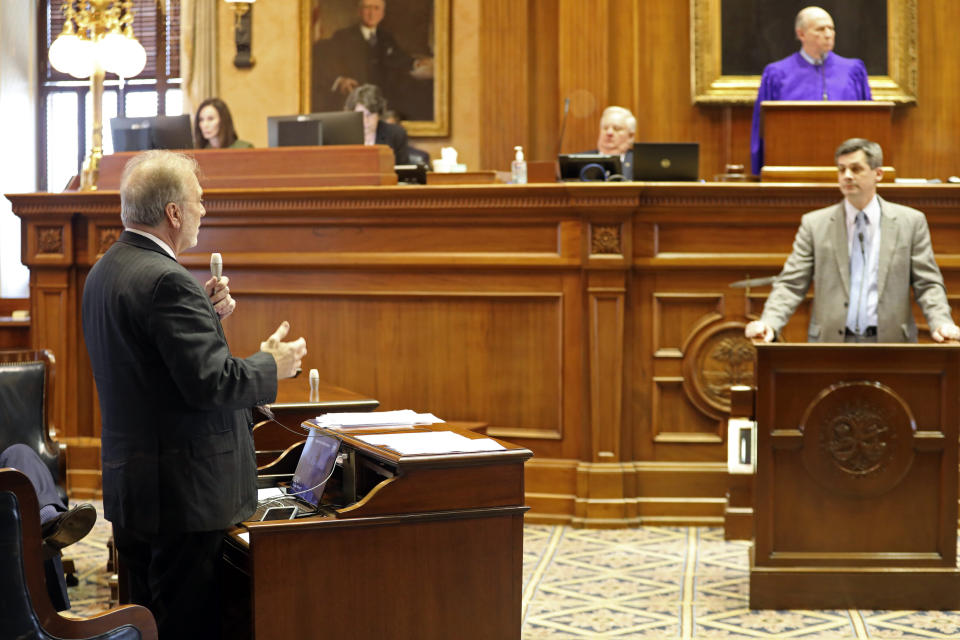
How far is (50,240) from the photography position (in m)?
6.14

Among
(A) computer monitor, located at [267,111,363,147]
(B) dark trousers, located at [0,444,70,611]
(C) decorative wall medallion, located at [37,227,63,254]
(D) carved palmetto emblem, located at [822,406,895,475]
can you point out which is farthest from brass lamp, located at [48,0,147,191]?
(D) carved palmetto emblem, located at [822,406,895,475]

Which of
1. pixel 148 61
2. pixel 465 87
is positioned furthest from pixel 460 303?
pixel 148 61

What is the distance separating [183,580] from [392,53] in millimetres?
7616

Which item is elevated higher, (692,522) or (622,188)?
(622,188)

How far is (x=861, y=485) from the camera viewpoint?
4.11m

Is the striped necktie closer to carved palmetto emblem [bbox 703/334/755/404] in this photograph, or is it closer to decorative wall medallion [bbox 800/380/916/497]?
decorative wall medallion [bbox 800/380/916/497]

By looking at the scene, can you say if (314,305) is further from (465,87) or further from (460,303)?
(465,87)

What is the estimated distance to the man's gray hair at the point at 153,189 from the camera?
8.59 ft

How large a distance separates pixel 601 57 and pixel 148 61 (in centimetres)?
495

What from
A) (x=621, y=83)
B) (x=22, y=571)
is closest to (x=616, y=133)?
(x=621, y=83)

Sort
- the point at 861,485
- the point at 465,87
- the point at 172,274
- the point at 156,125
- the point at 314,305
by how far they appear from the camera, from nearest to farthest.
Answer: the point at 172,274
the point at 861,485
the point at 314,305
the point at 156,125
the point at 465,87

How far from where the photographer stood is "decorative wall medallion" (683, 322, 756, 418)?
5.45 m

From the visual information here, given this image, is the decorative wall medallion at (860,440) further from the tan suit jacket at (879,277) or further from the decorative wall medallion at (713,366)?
the decorative wall medallion at (713,366)

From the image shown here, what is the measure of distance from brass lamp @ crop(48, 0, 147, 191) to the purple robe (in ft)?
13.5
